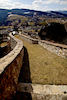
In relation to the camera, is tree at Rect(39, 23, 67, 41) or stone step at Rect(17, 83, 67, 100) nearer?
stone step at Rect(17, 83, 67, 100)

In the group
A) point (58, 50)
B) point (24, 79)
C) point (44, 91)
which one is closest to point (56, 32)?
point (58, 50)

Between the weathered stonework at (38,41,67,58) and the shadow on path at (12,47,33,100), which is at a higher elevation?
the weathered stonework at (38,41,67,58)

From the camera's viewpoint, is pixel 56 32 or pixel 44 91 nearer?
pixel 44 91

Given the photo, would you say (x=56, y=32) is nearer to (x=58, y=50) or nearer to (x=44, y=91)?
(x=58, y=50)

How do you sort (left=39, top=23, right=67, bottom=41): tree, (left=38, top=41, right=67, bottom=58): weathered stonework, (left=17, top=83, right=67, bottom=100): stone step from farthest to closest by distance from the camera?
1. (left=39, top=23, right=67, bottom=41): tree
2. (left=38, top=41, right=67, bottom=58): weathered stonework
3. (left=17, top=83, right=67, bottom=100): stone step

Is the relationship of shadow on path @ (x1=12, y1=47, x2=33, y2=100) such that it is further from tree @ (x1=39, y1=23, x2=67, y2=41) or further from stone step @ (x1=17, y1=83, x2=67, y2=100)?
tree @ (x1=39, y1=23, x2=67, y2=41)

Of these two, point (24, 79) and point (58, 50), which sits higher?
point (58, 50)

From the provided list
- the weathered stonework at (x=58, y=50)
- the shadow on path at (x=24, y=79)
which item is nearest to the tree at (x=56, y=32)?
the weathered stonework at (x=58, y=50)

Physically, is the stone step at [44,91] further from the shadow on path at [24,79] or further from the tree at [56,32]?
the tree at [56,32]

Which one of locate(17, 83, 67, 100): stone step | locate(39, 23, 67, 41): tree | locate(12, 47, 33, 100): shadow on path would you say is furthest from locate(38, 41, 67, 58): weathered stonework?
locate(39, 23, 67, 41): tree

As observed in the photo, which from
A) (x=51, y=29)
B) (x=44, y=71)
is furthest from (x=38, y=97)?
(x=51, y=29)

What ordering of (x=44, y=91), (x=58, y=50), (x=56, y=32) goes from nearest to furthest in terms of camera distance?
(x=44, y=91) < (x=58, y=50) < (x=56, y=32)

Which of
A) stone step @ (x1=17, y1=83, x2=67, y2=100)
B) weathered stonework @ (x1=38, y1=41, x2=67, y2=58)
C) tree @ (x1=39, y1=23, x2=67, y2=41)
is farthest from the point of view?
tree @ (x1=39, y1=23, x2=67, y2=41)

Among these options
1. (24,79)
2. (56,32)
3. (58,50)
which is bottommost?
(24,79)
